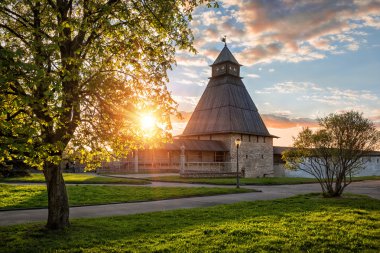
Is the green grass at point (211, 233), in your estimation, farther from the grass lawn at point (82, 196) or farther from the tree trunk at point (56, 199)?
the grass lawn at point (82, 196)

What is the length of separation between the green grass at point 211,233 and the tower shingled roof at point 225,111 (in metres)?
35.5

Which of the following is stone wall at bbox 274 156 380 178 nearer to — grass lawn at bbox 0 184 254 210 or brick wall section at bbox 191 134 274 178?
brick wall section at bbox 191 134 274 178

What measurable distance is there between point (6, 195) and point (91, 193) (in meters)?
3.84

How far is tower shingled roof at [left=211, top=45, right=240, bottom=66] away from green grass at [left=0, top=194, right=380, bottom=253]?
149ft

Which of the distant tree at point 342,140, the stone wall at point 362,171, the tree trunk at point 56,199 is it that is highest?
the distant tree at point 342,140

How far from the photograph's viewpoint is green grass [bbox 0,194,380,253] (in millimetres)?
7074

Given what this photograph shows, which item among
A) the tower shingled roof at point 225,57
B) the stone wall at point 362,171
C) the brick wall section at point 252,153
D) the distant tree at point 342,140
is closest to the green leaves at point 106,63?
the distant tree at point 342,140

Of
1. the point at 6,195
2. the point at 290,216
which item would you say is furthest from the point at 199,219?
the point at 6,195

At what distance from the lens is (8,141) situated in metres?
6.11

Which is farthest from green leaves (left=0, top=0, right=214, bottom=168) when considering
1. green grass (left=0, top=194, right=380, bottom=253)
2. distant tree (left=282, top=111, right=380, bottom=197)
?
distant tree (left=282, top=111, right=380, bottom=197)

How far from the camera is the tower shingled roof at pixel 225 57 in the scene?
179 ft

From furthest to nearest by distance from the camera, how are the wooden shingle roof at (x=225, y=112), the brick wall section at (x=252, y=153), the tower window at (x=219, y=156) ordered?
the wooden shingle roof at (x=225, y=112), the tower window at (x=219, y=156), the brick wall section at (x=252, y=153)

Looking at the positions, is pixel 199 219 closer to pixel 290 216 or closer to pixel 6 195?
pixel 290 216

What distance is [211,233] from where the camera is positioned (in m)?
8.20
